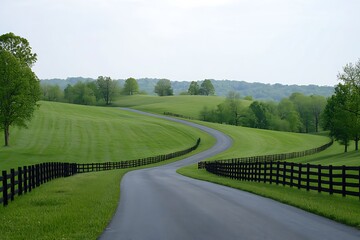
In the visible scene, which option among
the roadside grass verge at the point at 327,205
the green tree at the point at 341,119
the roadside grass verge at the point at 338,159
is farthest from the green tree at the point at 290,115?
the roadside grass verge at the point at 327,205

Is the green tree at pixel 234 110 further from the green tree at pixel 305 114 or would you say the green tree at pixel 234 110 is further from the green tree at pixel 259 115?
the green tree at pixel 305 114

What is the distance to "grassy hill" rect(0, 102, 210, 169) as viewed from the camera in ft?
203

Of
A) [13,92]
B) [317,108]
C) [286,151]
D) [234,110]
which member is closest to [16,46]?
[13,92]

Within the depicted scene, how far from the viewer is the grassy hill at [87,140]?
61.9 metres

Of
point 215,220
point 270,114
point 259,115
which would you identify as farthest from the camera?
point 270,114

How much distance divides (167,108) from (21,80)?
363 ft

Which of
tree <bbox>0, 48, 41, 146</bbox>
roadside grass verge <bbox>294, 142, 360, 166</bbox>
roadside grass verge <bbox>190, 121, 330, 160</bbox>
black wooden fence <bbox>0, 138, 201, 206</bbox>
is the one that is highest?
tree <bbox>0, 48, 41, 146</bbox>

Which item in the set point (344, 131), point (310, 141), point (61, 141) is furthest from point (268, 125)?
point (61, 141)

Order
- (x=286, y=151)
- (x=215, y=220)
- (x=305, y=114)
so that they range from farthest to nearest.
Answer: (x=305, y=114), (x=286, y=151), (x=215, y=220)

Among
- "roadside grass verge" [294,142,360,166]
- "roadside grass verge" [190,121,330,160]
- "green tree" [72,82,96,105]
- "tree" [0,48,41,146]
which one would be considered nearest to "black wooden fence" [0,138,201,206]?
"tree" [0,48,41,146]

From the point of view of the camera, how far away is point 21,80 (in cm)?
6131

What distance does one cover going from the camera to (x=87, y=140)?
76688mm

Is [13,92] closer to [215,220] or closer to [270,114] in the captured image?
[215,220]

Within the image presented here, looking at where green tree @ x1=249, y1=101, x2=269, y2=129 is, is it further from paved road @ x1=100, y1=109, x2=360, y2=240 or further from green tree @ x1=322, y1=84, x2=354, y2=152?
paved road @ x1=100, y1=109, x2=360, y2=240
